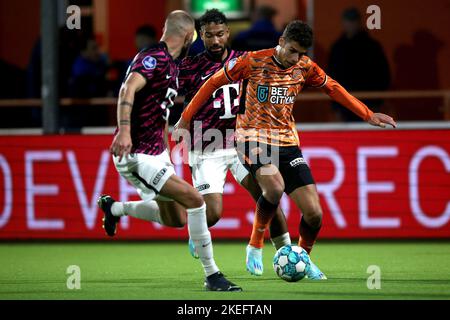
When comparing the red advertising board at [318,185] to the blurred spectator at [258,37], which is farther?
the blurred spectator at [258,37]

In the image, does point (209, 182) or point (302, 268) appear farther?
point (209, 182)

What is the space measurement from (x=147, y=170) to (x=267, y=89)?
1393mm

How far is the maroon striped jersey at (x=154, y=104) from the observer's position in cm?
773

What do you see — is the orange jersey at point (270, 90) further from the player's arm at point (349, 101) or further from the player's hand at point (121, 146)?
the player's hand at point (121, 146)

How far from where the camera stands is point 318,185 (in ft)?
40.0

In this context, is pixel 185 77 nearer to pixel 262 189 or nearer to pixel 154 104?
pixel 262 189

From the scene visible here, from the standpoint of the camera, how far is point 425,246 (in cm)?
1154

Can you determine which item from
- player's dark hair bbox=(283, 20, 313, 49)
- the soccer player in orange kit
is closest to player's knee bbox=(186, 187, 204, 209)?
the soccer player in orange kit

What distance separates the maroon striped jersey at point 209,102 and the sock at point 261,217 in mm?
927

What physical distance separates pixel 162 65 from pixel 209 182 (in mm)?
1943

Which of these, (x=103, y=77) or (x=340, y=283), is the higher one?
(x=103, y=77)

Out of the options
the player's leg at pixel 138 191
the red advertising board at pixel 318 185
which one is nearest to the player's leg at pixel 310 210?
the player's leg at pixel 138 191
